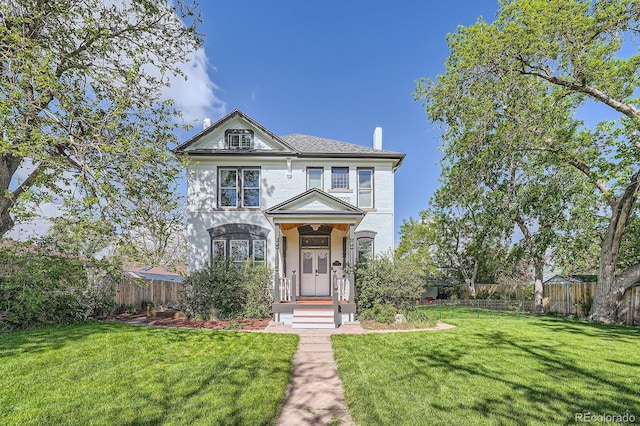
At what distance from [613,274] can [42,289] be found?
20.1 meters

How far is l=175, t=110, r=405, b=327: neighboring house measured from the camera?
13.5m

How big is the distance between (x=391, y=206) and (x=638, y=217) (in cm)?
1112

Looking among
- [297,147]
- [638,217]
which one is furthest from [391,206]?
[638,217]

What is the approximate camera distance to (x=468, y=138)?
1266cm

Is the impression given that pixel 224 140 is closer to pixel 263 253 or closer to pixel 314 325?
pixel 263 253

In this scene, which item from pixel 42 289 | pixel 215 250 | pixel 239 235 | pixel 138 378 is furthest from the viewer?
pixel 239 235

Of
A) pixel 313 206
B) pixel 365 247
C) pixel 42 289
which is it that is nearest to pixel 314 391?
pixel 313 206

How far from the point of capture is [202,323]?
10.7m

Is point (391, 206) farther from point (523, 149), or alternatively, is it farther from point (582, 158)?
point (582, 158)

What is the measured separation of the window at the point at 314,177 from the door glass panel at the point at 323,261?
307 centimetres

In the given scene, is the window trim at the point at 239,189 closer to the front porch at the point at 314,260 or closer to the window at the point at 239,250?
the window at the point at 239,250

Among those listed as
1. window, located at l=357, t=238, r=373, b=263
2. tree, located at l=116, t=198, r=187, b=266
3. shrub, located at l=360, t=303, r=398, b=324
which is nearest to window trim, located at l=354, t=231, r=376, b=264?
window, located at l=357, t=238, r=373, b=263

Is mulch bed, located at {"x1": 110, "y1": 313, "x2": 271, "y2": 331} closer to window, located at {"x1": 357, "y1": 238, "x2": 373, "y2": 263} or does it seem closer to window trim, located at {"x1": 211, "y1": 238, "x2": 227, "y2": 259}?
window trim, located at {"x1": 211, "y1": 238, "x2": 227, "y2": 259}

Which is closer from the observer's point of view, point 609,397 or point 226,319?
point 609,397
